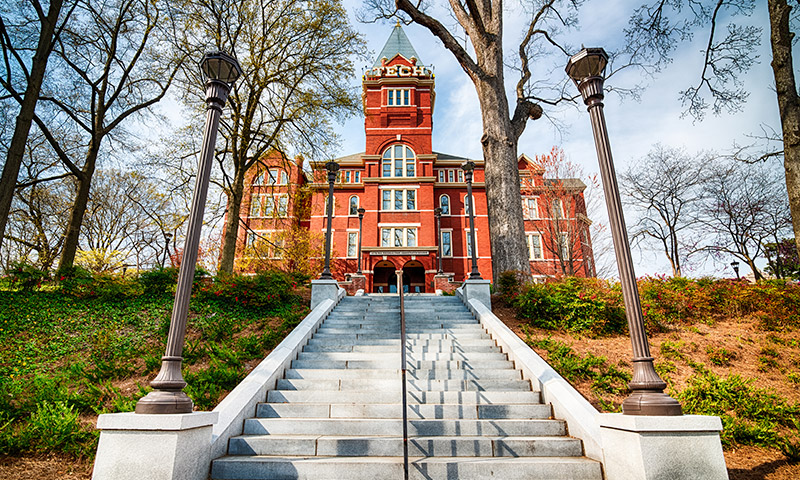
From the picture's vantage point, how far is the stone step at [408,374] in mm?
6344

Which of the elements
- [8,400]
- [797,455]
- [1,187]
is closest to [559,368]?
[797,455]

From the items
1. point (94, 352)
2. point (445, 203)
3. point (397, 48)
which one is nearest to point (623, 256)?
point (94, 352)

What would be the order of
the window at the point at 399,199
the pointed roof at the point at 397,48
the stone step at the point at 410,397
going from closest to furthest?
the stone step at the point at 410,397
the window at the point at 399,199
the pointed roof at the point at 397,48

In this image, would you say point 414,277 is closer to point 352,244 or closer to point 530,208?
point 352,244

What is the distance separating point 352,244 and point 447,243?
755 cm

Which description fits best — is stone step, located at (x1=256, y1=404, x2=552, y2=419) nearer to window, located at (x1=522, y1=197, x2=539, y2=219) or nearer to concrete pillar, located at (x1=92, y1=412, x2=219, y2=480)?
concrete pillar, located at (x1=92, y1=412, x2=219, y2=480)

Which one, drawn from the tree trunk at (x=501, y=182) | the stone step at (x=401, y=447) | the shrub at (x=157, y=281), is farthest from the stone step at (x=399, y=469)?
the shrub at (x=157, y=281)

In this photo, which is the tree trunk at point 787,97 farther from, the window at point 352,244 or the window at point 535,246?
the window at point 352,244

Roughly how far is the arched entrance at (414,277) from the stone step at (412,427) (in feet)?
79.1

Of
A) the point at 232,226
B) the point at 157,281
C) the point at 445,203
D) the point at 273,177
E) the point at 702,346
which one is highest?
the point at 445,203

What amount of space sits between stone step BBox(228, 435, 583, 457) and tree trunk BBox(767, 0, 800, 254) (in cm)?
869

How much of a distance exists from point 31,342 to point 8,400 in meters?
3.23

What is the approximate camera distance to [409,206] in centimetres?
3008

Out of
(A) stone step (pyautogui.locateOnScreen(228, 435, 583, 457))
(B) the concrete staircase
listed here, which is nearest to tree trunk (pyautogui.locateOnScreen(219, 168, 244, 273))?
(B) the concrete staircase
